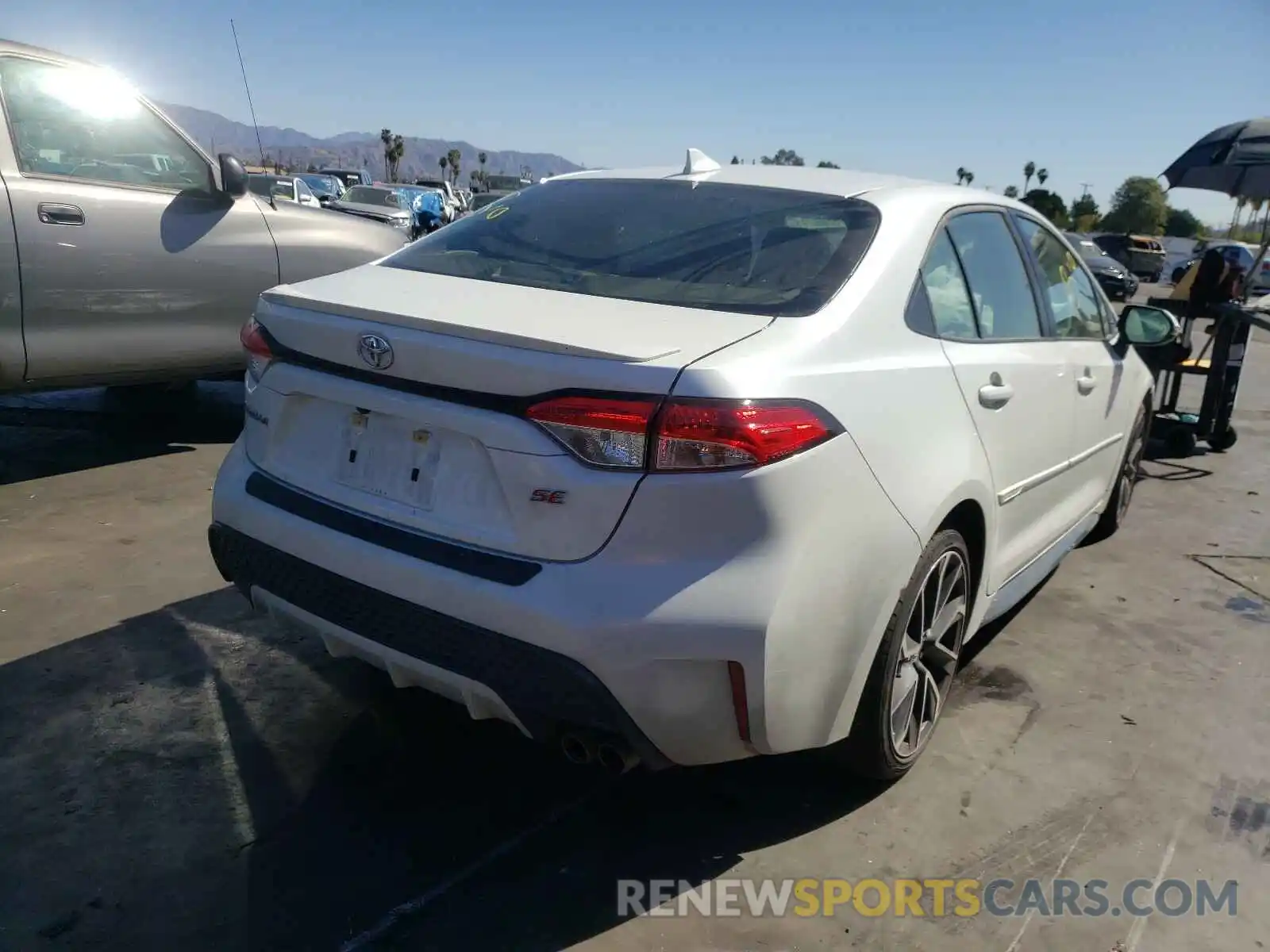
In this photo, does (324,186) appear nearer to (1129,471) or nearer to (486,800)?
(1129,471)

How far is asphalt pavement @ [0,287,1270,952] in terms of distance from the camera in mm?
2309

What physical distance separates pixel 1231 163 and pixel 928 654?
7.22m

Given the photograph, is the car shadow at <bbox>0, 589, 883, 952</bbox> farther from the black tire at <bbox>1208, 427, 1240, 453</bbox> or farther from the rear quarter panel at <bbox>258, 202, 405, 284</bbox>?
the black tire at <bbox>1208, 427, 1240, 453</bbox>

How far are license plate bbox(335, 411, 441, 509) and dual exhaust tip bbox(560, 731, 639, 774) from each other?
61 cm

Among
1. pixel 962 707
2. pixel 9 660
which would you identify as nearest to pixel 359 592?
pixel 9 660

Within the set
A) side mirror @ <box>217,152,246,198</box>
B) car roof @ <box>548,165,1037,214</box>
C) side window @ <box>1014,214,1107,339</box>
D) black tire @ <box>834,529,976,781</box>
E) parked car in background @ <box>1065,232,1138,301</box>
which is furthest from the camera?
parked car in background @ <box>1065,232,1138,301</box>

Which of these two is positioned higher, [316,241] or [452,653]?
[316,241]

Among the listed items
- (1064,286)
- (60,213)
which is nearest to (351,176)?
(60,213)

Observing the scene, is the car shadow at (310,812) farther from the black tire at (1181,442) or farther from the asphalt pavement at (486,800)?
the black tire at (1181,442)

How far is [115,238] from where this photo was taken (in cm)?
498

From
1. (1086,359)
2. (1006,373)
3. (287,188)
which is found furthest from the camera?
(287,188)

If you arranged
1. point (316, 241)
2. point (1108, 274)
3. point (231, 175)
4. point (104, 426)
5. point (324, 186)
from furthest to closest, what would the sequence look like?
point (1108, 274)
point (324, 186)
point (104, 426)
point (316, 241)
point (231, 175)

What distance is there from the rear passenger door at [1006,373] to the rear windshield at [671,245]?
1.18 feet

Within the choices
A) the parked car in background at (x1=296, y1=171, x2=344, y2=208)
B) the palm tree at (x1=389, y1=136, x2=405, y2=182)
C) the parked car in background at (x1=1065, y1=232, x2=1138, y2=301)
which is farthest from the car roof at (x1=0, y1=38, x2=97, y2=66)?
the palm tree at (x1=389, y1=136, x2=405, y2=182)
